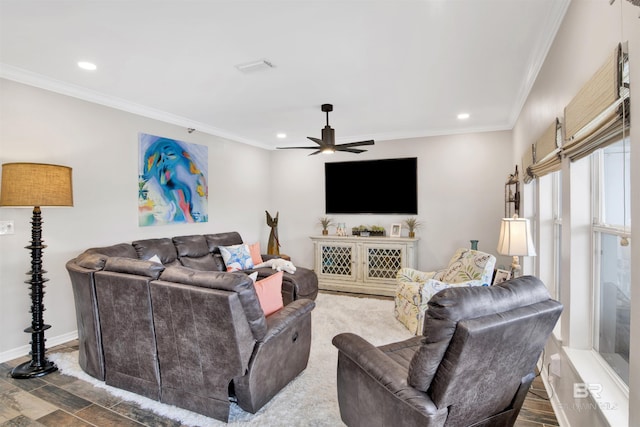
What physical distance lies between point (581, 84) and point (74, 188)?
14.0ft

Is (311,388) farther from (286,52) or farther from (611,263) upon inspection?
(286,52)

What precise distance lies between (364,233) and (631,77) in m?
4.64

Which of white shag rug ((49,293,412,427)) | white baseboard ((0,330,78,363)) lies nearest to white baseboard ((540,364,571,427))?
white shag rug ((49,293,412,427))

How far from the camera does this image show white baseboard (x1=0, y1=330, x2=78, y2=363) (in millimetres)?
3021

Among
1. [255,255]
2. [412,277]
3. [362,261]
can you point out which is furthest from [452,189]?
[255,255]

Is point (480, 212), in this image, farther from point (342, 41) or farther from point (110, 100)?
point (110, 100)

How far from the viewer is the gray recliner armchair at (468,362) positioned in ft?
4.56

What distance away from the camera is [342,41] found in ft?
8.20

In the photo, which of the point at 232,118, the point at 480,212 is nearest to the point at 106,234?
the point at 232,118

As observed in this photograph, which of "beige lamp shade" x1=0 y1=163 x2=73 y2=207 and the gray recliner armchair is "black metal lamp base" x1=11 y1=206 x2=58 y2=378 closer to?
"beige lamp shade" x1=0 y1=163 x2=73 y2=207

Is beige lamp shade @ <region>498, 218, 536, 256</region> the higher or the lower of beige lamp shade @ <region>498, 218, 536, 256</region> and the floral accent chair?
the higher

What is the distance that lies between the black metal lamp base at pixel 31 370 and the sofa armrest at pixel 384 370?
8.30ft

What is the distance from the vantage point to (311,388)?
2.54 m

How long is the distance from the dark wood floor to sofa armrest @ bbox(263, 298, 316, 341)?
32.8 inches
